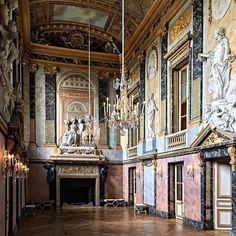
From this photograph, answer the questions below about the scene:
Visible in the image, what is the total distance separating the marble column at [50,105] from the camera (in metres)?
17.4

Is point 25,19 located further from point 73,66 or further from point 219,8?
point 219,8

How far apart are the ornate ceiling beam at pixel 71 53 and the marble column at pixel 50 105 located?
87cm

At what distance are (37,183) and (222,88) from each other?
36.1 ft

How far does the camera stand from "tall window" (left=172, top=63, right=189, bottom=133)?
40.1 feet

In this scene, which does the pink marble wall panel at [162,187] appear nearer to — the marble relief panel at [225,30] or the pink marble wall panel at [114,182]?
the marble relief panel at [225,30]

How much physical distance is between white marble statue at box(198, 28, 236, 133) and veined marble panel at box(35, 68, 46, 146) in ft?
33.0

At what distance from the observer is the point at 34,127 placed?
56.5ft

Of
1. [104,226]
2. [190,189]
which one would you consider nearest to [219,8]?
[190,189]

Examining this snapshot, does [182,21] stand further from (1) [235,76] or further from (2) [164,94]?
(1) [235,76]

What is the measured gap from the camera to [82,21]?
18.1m

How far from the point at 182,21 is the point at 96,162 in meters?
8.64

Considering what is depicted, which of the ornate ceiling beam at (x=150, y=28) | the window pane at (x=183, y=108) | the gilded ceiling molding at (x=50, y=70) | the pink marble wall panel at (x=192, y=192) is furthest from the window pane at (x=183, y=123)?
the gilded ceiling molding at (x=50, y=70)

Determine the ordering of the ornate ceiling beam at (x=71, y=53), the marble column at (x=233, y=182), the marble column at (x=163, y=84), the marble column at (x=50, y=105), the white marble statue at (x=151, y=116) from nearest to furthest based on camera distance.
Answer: the marble column at (x=233, y=182) < the marble column at (x=163, y=84) < the white marble statue at (x=151, y=116) < the marble column at (x=50, y=105) < the ornate ceiling beam at (x=71, y=53)

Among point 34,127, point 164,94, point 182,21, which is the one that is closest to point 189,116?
point 164,94
